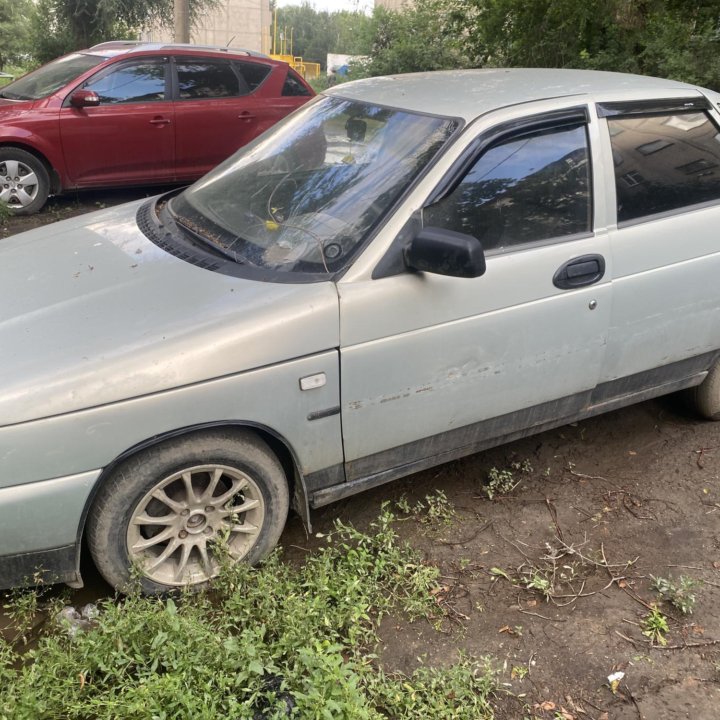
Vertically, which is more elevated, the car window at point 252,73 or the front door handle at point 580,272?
the car window at point 252,73

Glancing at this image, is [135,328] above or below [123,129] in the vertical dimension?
above

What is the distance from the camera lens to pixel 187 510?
2646 millimetres

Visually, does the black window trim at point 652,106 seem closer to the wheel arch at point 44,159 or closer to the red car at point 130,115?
the red car at point 130,115

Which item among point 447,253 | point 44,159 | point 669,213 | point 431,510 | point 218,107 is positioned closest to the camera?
point 447,253

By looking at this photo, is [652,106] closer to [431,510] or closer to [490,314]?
[490,314]

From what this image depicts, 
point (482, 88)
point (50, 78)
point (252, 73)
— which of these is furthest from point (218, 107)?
point (482, 88)

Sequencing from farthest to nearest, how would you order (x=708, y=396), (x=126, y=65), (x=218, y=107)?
(x=218, y=107) → (x=126, y=65) → (x=708, y=396)

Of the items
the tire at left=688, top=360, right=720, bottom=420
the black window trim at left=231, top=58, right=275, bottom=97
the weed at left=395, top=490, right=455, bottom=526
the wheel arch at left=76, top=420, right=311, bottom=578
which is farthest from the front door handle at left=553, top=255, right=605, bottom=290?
the black window trim at left=231, top=58, right=275, bottom=97

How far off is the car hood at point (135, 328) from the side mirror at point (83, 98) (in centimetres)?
496

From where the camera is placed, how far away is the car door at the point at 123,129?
24.1 feet

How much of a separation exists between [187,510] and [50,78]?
6704 millimetres

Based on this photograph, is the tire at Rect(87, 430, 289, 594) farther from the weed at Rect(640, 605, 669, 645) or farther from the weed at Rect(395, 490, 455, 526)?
the weed at Rect(640, 605, 669, 645)

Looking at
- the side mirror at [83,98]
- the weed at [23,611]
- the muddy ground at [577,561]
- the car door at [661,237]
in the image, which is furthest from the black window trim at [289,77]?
the weed at [23,611]

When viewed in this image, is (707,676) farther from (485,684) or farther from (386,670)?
(386,670)
